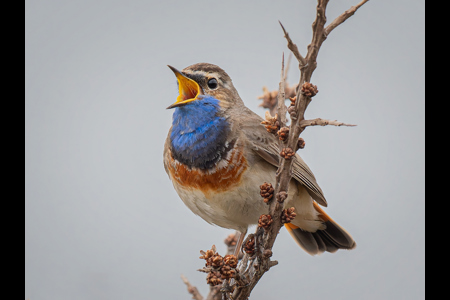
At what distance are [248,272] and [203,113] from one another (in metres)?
1.66

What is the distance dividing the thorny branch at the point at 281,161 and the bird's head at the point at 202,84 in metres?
1.49

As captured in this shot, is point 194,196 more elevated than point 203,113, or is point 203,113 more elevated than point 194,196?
point 203,113

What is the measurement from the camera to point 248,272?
381 centimetres

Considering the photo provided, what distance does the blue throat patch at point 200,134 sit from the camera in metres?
4.55

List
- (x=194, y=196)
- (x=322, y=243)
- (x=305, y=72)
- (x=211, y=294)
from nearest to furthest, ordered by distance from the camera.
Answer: (x=305, y=72), (x=211, y=294), (x=194, y=196), (x=322, y=243)

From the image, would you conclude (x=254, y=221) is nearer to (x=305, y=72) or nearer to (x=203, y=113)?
(x=203, y=113)

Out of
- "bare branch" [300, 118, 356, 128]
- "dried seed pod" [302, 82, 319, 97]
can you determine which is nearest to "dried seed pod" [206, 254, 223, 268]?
"bare branch" [300, 118, 356, 128]

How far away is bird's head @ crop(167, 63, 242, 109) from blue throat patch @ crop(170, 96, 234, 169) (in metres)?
0.12

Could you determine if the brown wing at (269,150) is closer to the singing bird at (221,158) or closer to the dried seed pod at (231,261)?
the singing bird at (221,158)

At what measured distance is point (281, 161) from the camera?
3.45 m

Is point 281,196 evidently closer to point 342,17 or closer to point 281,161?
point 281,161

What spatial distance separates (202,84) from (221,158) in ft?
3.09

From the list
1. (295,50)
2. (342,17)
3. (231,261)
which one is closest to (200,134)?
(231,261)

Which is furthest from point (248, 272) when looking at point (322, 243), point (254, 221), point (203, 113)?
point (322, 243)
